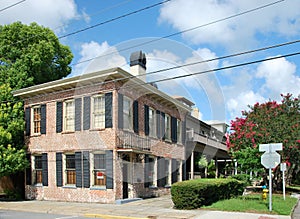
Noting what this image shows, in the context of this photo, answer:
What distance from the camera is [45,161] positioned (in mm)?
19953

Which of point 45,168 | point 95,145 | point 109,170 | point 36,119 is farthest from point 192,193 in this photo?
point 36,119

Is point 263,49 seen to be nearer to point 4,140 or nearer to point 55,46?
point 4,140

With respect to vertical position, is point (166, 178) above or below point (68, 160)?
below

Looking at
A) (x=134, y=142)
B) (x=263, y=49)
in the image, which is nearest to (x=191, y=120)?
(x=134, y=142)

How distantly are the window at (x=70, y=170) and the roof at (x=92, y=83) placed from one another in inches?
151

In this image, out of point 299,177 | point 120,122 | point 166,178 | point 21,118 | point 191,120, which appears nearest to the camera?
point 120,122

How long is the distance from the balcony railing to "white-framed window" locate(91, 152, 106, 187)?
46.0 inches

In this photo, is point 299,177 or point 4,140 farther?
point 299,177

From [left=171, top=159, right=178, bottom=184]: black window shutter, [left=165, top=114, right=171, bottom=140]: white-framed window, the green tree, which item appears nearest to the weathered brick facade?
the green tree

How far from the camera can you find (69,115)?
1936 cm

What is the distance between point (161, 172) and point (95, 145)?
19.0ft

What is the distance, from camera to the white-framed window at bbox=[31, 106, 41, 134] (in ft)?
68.2

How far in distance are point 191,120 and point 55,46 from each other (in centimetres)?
1292

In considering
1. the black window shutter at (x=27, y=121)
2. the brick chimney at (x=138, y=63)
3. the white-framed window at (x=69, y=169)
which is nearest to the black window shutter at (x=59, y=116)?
the white-framed window at (x=69, y=169)
